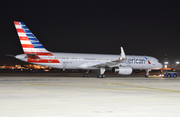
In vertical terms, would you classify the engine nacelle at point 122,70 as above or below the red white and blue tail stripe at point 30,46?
below

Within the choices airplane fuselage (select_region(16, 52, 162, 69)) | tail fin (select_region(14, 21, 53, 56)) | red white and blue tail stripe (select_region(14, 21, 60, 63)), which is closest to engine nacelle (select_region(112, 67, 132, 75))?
airplane fuselage (select_region(16, 52, 162, 69))

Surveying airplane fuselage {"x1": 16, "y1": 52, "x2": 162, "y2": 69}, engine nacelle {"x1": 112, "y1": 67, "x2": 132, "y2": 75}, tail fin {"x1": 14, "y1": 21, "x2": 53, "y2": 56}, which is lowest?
engine nacelle {"x1": 112, "y1": 67, "x2": 132, "y2": 75}

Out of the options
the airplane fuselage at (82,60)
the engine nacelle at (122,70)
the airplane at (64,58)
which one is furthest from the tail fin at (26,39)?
the engine nacelle at (122,70)

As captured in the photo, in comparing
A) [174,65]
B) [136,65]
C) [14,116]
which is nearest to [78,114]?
[14,116]

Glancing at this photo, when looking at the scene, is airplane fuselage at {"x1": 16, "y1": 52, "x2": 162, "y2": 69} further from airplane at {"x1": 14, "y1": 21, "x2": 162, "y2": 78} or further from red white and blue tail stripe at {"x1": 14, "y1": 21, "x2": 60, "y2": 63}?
red white and blue tail stripe at {"x1": 14, "y1": 21, "x2": 60, "y2": 63}

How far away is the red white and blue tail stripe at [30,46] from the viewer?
28.8 meters

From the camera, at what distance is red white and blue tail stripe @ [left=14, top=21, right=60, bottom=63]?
94.5ft

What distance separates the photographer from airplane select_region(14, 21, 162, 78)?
28.9 metres

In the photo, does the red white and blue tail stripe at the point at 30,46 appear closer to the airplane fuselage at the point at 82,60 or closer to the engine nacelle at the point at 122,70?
the airplane fuselage at the point at 82,60

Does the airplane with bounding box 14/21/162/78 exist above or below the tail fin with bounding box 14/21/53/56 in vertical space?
below

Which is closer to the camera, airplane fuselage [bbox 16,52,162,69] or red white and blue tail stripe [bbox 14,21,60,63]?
red white and blue tail stripe [bbox 14,21,60,63]

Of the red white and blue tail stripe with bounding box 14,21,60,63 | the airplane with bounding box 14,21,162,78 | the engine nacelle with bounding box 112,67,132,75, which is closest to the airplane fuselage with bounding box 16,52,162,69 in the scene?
the airplane with bounding box 14,21,162,78

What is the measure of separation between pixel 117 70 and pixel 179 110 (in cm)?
2203

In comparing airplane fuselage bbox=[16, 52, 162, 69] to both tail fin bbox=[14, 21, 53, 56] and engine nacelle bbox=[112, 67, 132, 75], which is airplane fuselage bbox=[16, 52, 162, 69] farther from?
engine nacelle bbox=[112, 67, 132, 75]
